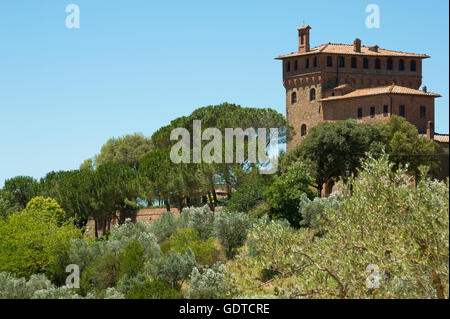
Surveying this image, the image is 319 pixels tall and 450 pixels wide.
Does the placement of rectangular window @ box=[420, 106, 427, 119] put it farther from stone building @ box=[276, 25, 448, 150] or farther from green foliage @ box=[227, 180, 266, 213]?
green foliage @ box=[227, 180, 266, 213]

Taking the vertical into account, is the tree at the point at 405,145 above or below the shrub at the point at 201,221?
above

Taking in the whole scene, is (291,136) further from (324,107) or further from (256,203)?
(256,203)

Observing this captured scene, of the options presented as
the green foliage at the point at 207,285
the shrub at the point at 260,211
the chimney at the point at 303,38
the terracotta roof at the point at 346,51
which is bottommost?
the green foliage at the point at 207,285

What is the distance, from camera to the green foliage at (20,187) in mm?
71463

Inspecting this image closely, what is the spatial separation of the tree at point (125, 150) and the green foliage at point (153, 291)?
60.3 meters

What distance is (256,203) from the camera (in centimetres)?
4666

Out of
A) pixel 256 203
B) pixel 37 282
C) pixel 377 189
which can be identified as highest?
pixel 377 189

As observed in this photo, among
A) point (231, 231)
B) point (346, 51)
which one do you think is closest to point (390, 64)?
point (346, 51)

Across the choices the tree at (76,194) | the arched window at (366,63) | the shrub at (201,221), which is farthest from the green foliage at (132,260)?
the arched window at (366,63)

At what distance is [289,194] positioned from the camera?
42.6 meters

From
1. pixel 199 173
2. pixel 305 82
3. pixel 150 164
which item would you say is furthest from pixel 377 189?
pixel 305 82

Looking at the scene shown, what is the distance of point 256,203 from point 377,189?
2627cm

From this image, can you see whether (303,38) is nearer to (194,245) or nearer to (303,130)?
(303,130)

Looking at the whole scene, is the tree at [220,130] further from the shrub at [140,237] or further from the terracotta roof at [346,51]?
the shrub at [140,237]
